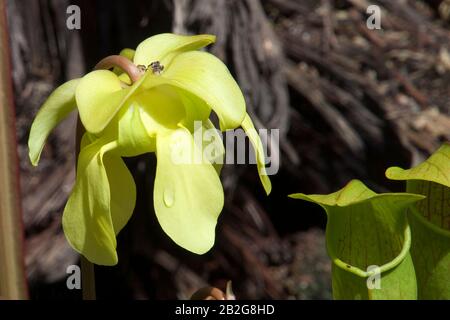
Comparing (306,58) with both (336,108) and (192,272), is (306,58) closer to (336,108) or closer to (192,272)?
(336,108)

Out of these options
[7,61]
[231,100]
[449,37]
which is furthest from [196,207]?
[449,37]

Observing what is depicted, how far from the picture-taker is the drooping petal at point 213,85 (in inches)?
21.7

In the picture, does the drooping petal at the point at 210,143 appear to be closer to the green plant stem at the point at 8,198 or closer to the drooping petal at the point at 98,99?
the drooping petal at the point at 98,99

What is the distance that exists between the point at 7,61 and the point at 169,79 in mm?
207

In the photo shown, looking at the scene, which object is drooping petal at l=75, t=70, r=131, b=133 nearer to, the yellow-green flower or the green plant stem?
the yellow-green flower

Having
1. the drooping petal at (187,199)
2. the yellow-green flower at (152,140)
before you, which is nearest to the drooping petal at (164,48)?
the yellow-green flower at (152,140)

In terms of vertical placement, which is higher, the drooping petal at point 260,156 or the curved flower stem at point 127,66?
the curved flower stem at point 127,66

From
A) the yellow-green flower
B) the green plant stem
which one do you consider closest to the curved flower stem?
the yellow-green flower

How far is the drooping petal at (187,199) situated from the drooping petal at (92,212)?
0.04 metres

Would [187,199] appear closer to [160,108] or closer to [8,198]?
[160,108]

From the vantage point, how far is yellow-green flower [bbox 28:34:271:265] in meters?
0.55

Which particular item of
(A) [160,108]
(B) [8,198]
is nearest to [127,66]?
(A) [160,108]

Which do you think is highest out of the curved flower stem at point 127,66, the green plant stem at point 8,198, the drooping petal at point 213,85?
the curved flower stem at point 127,66

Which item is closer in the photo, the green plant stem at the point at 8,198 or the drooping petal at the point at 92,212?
the drooping petal at the point at 92,212
